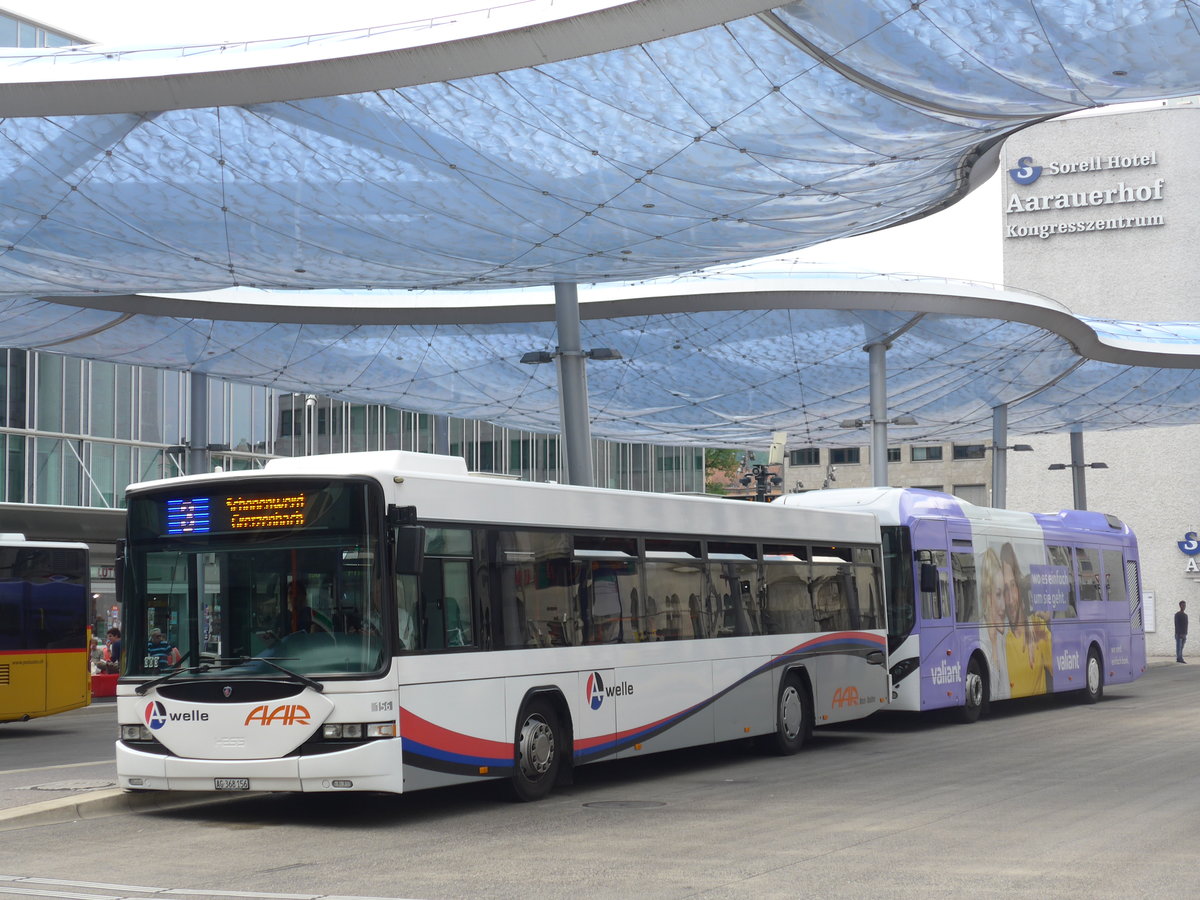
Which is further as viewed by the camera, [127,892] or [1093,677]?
[1093,677]

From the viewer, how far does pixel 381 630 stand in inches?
460

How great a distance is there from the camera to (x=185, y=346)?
113 ft

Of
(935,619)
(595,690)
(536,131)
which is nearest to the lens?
(595,690)

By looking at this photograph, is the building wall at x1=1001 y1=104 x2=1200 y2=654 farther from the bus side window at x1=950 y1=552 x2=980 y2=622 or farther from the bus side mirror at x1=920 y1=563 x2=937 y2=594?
the bus side mirror at x1=920 y1=563 x2=937 y2=594

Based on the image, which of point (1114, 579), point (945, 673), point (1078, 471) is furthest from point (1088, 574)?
point (1078, 471)

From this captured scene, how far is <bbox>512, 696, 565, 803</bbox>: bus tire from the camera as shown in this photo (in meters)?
13.0

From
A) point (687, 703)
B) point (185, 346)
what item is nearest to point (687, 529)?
point (687, 703)

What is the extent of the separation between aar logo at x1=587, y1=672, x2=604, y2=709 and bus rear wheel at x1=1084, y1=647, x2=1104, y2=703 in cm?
1480

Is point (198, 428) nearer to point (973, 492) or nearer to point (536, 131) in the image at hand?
point (536, 131)

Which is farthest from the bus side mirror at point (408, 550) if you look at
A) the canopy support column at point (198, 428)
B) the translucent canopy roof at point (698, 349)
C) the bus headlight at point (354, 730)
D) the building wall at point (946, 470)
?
the building wall at point (946, 470)

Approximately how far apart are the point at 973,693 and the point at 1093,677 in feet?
18.0

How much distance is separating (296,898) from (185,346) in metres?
27.3

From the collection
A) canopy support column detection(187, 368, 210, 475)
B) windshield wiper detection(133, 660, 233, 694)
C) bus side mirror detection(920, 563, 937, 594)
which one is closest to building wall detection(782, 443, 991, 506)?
canopy support column detection(187, 368, 210, 475)

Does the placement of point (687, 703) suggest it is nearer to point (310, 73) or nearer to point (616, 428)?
point (310, 73)
